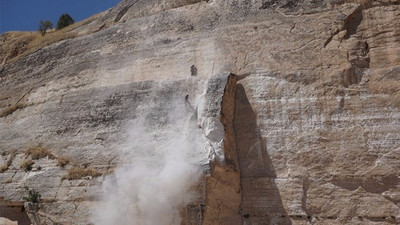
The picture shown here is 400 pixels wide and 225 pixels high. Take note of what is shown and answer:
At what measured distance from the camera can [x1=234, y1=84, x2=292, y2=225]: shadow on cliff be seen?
11.4m

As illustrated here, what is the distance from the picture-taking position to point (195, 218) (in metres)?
11.1

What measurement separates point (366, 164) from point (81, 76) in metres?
8.67

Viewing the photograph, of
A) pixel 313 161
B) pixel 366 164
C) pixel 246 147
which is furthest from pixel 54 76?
pixel 366 164

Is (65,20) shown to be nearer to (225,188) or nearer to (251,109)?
(251,109)

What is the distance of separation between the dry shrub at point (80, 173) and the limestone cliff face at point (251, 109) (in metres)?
0.08

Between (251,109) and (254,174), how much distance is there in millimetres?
1596

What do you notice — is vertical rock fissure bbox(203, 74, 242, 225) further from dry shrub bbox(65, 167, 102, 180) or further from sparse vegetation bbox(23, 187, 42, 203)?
sparse vegetation bbox(23, 187, 42, 203)

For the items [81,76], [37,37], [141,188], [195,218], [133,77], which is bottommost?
[195,218]

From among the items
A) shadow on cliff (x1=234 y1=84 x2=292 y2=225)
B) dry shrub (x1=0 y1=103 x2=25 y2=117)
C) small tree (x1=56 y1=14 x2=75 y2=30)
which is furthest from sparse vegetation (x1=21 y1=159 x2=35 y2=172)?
small tree (x1=56 y1=14 x2=75 y2=30)

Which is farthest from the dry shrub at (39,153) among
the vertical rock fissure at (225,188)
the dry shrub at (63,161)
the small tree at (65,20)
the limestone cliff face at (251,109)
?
the small tree at (65,20)

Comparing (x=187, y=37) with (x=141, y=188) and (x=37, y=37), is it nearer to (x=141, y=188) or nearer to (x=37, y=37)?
(x=141, y=188)

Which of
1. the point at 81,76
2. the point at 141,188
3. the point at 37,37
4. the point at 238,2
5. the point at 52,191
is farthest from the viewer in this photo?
the point at 37,37

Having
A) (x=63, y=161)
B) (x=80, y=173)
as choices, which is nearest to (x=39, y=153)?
(x=63, y=161)

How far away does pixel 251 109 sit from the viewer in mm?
12203
